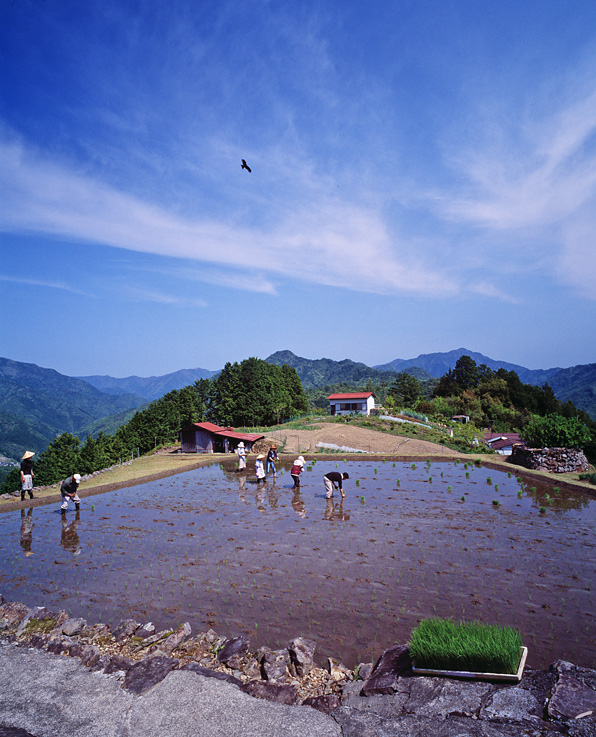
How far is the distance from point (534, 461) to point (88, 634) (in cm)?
2280

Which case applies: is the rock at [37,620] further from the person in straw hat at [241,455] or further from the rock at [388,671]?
the person in straw hat at [241,455]

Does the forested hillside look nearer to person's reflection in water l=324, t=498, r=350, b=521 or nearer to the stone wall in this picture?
person's reflection in water l=324, t=498, r=350, b=521

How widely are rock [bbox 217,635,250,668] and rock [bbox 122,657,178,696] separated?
705 millimetres

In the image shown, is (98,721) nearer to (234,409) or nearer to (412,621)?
(412,621)

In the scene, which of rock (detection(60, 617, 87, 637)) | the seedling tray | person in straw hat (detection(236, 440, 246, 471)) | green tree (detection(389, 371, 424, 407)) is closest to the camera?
the seedling tray

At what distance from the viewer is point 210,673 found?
6082mm

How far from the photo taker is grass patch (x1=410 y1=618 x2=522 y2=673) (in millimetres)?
5422

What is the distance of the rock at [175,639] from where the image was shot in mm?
6836

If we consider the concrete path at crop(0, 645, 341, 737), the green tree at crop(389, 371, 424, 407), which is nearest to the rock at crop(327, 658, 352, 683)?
the concrete path at crop(0, 645, 341, 737)

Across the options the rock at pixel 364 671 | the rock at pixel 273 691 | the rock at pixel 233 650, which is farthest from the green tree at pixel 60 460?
the rock at pixel 364 671

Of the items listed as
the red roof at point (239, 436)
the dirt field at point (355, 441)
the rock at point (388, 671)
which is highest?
the red roof at point (239, 436)

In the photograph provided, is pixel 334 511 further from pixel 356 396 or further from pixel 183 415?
pixel 356 396

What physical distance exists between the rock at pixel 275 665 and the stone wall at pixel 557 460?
20.9 metres

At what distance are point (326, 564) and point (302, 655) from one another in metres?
4.31
